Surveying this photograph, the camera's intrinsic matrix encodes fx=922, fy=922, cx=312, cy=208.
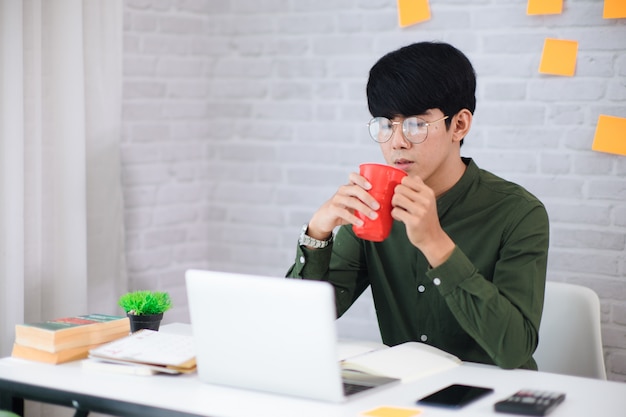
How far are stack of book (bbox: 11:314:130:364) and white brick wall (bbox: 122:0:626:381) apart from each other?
1319 mm

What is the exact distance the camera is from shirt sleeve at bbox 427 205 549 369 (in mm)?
1672

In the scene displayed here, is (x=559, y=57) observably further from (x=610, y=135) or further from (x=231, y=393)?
(x=231, y=393)

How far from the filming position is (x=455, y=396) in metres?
1.44

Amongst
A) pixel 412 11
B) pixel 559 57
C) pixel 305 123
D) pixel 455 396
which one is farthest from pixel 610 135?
pixel 455 396

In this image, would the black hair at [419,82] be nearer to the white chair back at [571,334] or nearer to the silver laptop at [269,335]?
the white chair back at [571,334]

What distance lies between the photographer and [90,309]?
2809 millimetres

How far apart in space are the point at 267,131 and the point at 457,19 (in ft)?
2.59

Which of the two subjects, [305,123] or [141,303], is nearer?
[141,303]

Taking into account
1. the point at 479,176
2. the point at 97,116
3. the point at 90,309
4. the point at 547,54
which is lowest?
the point at 90,309

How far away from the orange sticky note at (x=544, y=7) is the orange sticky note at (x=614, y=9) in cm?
13

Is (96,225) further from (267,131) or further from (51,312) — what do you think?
(267,131)

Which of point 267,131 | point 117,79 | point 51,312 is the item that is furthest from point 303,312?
point 267,131

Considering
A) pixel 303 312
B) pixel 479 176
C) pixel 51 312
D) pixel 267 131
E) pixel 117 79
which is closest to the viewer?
pixel 303 312

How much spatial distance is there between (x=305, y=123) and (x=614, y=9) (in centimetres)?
107
